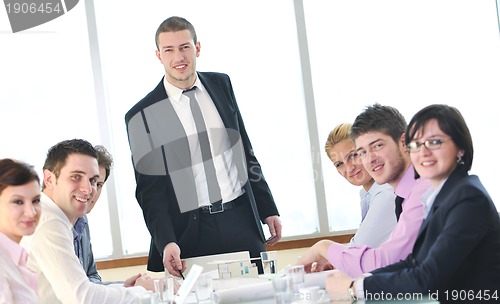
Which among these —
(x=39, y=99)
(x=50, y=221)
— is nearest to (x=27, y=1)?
(x=39, y=99)

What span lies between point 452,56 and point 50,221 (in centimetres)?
392

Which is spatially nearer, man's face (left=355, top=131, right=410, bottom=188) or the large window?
man's face (left=355, top=131, right=410, bottom=188)

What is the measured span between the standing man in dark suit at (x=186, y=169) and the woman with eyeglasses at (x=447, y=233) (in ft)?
4.25

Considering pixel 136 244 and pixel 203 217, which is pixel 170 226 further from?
pixel 136 244

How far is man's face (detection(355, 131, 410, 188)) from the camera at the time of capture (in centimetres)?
287

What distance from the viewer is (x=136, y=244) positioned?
5.86 metres

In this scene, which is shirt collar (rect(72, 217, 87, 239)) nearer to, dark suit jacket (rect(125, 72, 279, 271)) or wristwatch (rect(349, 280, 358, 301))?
dark suit jacket (rect(125, 72, 279, 271))

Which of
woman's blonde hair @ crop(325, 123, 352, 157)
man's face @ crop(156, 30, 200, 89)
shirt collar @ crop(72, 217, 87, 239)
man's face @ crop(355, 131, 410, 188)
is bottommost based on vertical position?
shirt collar @ crop(72, 217, 87, 239)

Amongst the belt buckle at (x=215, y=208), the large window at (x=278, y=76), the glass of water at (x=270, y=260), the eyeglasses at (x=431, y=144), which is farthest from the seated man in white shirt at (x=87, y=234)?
the large window at (x=278, y=76)

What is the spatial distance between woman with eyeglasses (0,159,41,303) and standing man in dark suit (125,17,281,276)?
1202 mm

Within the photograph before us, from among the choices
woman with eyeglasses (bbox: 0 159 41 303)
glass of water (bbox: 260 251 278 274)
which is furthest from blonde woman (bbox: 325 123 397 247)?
woman with eyeglasses (bbox: 0 159 41 303)

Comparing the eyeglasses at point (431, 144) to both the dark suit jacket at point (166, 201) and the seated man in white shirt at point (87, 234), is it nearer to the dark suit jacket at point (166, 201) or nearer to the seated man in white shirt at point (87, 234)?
the dark suit jacket at point (166, 201)

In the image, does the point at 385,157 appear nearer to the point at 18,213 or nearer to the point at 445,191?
the point at 445,191

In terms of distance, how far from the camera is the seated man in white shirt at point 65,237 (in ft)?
8.98
